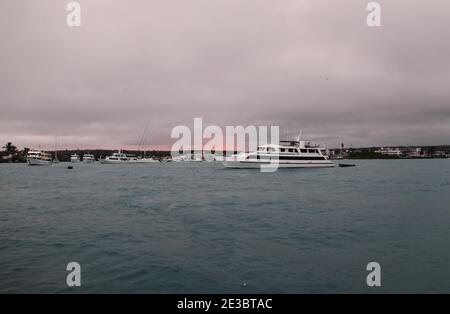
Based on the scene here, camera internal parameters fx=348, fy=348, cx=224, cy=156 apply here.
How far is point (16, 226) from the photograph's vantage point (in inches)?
883

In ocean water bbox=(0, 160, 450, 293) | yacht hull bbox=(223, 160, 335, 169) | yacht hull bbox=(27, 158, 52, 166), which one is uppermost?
yacht hull bbox=(27, 158, 52, 166)

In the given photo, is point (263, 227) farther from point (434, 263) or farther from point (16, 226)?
point (16, 226)

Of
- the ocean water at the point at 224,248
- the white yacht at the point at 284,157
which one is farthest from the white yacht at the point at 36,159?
the ocean water at the point at 224,248

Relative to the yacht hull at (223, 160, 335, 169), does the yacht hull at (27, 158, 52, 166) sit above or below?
above

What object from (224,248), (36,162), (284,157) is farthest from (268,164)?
(36,162)

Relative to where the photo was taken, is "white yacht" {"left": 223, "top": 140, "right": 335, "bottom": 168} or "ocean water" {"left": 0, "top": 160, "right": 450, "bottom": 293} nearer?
"ocean water" {"left": 0, "top": 160, "right": 450, "bottom": 293}

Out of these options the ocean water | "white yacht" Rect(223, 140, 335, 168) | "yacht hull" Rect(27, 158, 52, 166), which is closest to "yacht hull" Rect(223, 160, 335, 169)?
"white yacht" Rect(223, 140, 335, 168)

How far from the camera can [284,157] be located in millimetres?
101375

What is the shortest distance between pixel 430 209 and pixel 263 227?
57.4 ft

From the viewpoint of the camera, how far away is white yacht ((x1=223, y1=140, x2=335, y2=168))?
94.5 m

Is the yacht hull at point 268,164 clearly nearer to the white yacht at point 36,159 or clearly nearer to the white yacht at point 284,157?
the white yacht at point 284,157

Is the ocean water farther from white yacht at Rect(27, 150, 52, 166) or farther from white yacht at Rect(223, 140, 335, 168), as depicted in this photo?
white yacht at Rect(27, 150, 52, 166)

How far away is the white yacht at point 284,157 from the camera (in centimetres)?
9450
